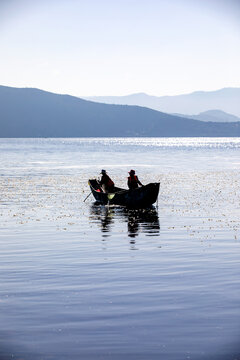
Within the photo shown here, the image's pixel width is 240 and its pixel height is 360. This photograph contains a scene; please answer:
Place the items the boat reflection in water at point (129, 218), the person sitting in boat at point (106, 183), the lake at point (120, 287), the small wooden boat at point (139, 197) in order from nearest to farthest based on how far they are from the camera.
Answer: the lake at point (120, 287), the boat reflection in water at point (129, 218), the small wooden boat at point (139, 197), the person sitting in boat at point (106, 183)

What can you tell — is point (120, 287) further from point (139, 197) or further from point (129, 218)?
point (139, 197)

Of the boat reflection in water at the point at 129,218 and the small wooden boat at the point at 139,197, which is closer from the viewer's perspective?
the boat reflection in water at the point at 129,218

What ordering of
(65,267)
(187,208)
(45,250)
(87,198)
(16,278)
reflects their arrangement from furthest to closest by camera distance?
(87,198) → (187,208) → (45,250) → (65,267) → (16,278)

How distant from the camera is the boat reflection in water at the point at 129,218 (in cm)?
2767

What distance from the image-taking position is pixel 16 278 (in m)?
17.5

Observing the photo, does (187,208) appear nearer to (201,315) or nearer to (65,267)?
(65,267)

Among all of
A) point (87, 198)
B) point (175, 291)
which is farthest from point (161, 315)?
point (87, 198)

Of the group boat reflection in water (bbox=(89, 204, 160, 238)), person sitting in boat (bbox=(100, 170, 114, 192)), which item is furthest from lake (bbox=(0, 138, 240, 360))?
person sitting in boat (bbox=(100, 170, 114, 192))

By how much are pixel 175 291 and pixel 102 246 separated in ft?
25.1

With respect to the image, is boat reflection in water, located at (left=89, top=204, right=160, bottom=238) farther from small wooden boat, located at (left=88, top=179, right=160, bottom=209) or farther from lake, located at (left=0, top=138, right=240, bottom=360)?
small wooden boat, located at (left=88, top=179, right=160, bottom=209)

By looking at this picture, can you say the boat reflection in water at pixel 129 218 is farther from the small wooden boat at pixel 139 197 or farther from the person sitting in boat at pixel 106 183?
the person sitting in boat at pixel 106 183

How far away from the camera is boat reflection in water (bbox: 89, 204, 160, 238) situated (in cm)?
2767

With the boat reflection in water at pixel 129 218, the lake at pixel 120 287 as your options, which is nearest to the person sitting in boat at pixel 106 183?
the boat reflection in water at pixel 129 218

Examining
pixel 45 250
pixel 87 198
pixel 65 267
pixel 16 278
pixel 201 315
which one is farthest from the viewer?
pixel 87 198
